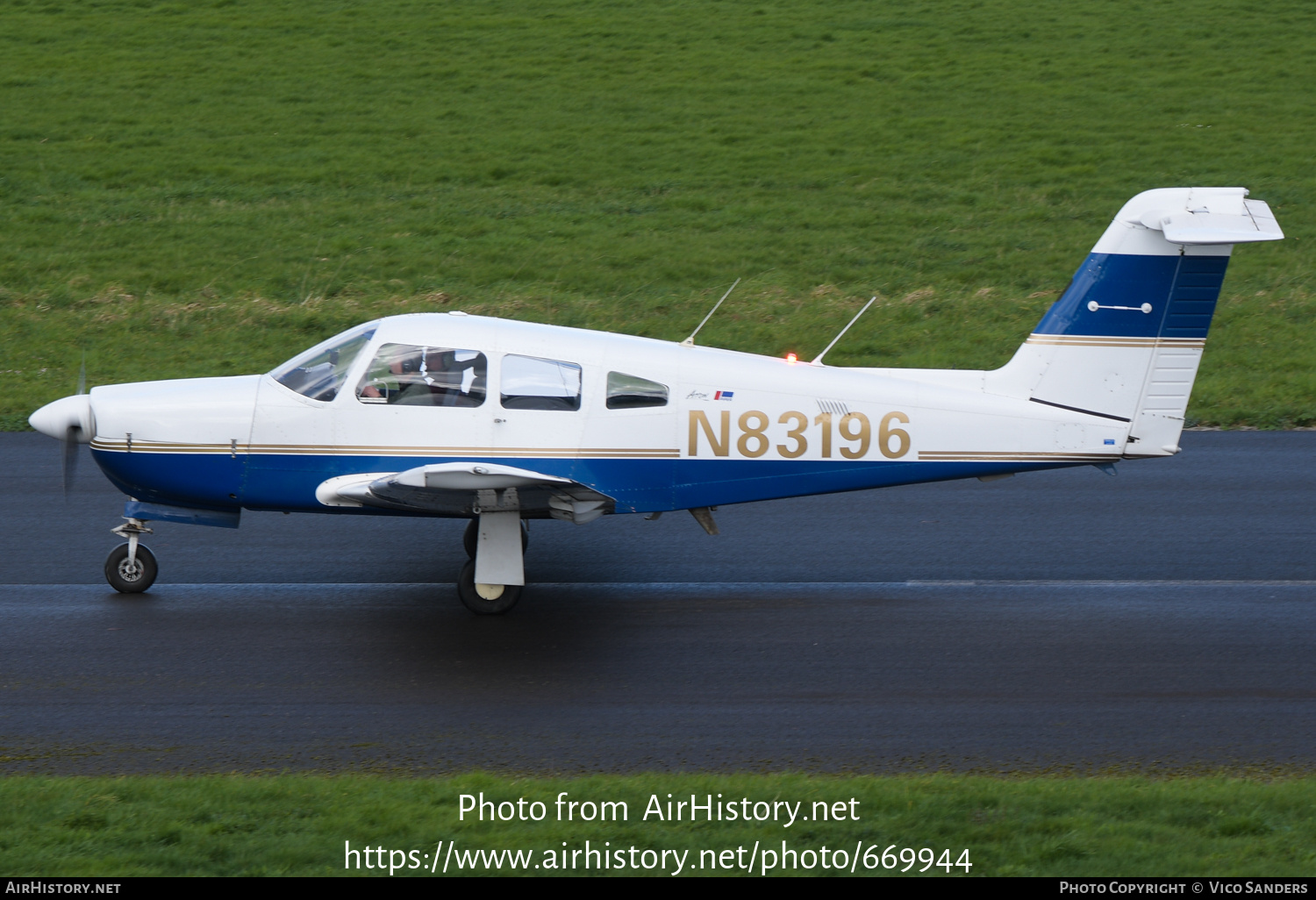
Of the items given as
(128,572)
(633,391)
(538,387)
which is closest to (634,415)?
(633,391)

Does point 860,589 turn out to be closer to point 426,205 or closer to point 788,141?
point 426,205

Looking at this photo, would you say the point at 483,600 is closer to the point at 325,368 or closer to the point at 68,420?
the point at 325,368

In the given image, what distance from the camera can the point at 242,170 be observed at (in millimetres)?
24812

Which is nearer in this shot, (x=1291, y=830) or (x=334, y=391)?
(x=1291, y=830)

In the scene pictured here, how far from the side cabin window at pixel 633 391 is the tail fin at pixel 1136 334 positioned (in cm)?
235

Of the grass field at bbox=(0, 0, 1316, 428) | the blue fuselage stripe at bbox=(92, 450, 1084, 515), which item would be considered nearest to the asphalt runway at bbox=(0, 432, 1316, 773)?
the blue fuselage stripe at bbox=(92, 450, 1084, 515)

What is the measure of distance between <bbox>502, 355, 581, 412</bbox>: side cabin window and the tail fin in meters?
2.94

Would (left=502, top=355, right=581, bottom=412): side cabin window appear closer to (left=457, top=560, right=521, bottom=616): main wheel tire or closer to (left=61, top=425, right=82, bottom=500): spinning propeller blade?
Result: (left=457, top=560, right=521, bottom=616): main wheel tire

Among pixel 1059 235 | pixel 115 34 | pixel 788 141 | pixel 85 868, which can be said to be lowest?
pixel 85 868

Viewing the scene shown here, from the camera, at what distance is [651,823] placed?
5.79 m

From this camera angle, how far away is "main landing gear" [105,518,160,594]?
9.30 m

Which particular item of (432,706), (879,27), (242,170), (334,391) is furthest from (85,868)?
(879,27)

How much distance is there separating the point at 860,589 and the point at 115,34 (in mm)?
29174

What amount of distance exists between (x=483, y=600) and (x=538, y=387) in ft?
4.87
